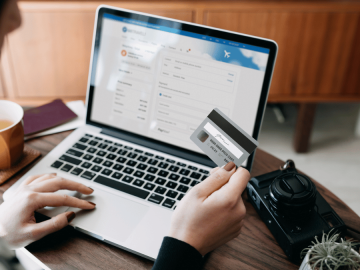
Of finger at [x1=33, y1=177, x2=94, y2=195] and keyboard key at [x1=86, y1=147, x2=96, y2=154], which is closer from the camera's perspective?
finger at [x1=33, y1=177, x2=94, y2=195]

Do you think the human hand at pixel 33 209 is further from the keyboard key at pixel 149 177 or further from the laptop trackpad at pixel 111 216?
the keyboard key at pixel 149 177

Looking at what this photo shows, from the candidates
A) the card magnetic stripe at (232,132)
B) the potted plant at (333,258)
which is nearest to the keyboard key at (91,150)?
the card magnetic stripe at (232,132)

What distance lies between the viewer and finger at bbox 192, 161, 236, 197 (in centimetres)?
53

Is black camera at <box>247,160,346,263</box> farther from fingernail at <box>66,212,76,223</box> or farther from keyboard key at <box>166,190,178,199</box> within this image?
fingernail at <box>66,212,76,223</box>

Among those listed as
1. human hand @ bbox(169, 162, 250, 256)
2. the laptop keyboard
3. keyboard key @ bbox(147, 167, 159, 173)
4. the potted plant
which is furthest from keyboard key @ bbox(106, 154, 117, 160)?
the potted plant

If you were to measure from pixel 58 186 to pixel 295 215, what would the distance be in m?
0.48

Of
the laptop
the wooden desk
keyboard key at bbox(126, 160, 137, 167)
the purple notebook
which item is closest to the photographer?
the wooden desk

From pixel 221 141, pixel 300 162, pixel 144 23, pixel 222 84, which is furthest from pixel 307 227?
pixel 300 162

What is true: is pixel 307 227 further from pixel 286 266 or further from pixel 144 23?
pixel 144 23

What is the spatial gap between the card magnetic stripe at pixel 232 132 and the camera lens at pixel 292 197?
9 cm

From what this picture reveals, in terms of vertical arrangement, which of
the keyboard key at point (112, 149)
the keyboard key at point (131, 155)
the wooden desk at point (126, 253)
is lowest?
the wooden desk at point (126, 253)

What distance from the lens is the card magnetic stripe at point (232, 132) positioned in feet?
1.91

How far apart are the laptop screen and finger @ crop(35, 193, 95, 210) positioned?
10.6 inches

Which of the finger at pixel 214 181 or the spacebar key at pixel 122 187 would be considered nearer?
the finger at pixel 214 181
